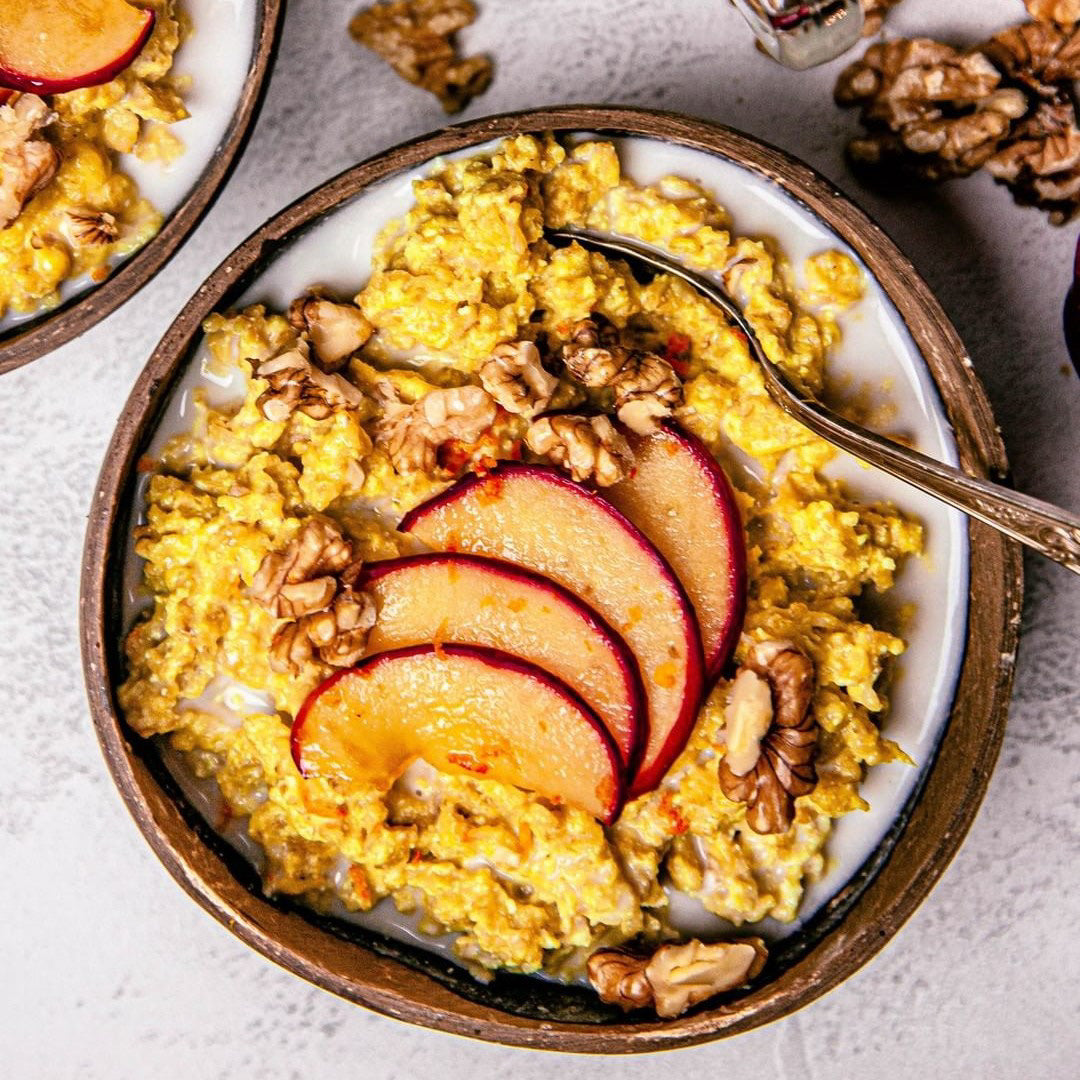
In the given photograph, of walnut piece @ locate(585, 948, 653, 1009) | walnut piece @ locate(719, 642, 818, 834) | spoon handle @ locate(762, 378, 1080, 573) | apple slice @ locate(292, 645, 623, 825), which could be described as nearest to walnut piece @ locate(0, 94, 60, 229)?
apple slice @ locate(292, 645, 623, 825)

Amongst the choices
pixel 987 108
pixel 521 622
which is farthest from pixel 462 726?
pixel 987 108

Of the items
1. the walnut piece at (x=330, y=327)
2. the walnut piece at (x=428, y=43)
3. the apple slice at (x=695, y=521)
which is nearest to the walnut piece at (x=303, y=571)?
the walnut piece at (x=330, y=327)

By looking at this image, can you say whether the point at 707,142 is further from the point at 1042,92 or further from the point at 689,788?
the point at 689,788

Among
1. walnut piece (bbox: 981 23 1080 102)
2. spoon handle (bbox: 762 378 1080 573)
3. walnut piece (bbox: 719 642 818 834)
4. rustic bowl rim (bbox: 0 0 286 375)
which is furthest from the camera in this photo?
walnut piece (bbox: 981 23 1080 102)

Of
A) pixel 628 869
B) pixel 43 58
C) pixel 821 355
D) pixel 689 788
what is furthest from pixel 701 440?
pixel 43 58

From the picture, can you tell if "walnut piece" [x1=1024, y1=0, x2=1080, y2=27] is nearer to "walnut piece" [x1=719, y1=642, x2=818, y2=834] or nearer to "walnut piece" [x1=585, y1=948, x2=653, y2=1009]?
"walnut piece" [x1=719, y1=642, x2=818, y2=834]

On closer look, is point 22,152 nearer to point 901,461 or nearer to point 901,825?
point 901,461

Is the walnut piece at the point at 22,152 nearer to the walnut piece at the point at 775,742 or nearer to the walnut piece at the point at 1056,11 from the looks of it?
the walnut piece at the point at 775,742
